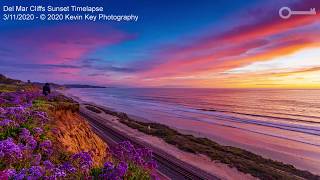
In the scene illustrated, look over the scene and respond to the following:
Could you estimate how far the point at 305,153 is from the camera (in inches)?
1162

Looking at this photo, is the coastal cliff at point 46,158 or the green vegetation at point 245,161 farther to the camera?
the green vegetation at point 245,161

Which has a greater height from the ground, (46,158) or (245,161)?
(46,158)

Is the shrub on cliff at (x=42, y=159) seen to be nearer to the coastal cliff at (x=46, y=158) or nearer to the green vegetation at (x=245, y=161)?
the coastal cliff at (x=46, y=158)

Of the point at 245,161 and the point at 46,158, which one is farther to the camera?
the point at 245,161

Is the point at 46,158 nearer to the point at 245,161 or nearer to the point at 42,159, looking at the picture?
the point at 42,159

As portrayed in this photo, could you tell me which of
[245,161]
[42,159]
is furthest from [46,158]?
[245,161]

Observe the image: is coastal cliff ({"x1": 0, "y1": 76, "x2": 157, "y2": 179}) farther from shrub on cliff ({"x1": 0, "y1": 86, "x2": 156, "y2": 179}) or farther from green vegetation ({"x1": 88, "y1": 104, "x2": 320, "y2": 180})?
green vegetation ({"x1": 88, "y1": 104, "x2": 320, "y2": 180})

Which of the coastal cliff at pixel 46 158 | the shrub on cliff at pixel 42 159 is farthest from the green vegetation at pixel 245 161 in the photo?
the shrub on cliff at pixel 42 159

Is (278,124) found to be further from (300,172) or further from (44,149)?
(44,149)

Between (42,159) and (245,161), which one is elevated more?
(42,159)

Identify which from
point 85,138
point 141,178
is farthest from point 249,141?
point 141,178

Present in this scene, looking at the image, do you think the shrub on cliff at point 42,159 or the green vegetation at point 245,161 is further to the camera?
the green vegetation at point 245,161

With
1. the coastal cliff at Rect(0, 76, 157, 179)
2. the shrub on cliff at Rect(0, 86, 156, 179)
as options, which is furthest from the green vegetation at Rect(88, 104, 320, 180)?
the shrub on cliff at Rect(0, 86, 156, 179)

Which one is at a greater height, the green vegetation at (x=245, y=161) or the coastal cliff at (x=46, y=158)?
the coastal cliff at (x=46, y=158)
